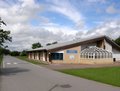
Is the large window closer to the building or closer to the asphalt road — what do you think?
the building

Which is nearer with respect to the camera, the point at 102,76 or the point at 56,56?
the point at 102,76

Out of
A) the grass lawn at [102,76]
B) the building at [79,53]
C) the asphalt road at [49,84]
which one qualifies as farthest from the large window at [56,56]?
the asphalt road at [49,84]

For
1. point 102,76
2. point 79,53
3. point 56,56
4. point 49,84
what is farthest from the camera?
point 79,53

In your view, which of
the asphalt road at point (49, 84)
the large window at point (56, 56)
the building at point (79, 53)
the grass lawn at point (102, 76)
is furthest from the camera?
the large window at point (56, 56)

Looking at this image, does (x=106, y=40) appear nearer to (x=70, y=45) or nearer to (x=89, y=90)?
(x=70, y=45)

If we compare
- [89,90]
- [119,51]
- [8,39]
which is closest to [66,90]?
[89,90]

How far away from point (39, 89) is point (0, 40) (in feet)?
32.0

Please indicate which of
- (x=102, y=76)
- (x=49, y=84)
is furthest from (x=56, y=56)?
(x=49, y=84)

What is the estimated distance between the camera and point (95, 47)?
3809 centimetres

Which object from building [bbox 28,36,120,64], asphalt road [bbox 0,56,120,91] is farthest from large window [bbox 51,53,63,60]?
asphalt road [bbox 0,56,120,91]

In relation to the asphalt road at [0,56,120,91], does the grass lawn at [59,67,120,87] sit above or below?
above

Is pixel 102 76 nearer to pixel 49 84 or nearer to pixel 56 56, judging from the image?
pixel 49 84

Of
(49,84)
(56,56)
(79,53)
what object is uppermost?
(79,53)

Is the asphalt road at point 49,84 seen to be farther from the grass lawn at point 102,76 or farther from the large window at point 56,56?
the large window at point 56,56
